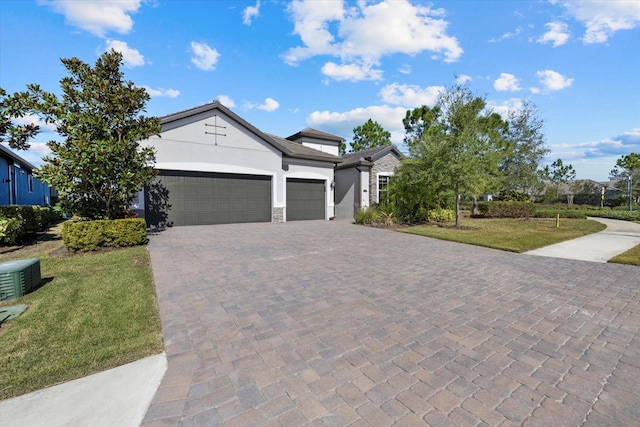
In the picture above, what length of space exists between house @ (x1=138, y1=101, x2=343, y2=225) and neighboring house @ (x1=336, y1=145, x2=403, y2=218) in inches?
94.8

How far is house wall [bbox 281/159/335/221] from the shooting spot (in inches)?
645

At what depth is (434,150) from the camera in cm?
1338

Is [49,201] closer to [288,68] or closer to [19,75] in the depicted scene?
[19,75]

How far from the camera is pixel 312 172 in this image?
17344 millimetres

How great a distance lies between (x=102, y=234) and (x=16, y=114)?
4.16m

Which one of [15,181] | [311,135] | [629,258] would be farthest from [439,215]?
[15,181]

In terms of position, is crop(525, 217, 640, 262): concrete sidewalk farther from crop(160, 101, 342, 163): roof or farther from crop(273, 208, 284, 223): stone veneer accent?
crop(160, 101, 342, 163): roof

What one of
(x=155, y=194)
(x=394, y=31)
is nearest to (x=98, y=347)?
(x=155, y=194)

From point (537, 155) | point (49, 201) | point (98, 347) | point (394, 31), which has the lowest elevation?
point (98, 347)

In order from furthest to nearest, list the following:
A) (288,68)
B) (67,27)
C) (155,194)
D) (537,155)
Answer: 1. (537,155)
2. (288,68)
3. (155,194)
4. (67,27)

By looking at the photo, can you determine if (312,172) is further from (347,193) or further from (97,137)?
(97,137)

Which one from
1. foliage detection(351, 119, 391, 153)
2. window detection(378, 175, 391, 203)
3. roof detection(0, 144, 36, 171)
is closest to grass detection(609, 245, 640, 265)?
window detection(378, 175, 391, 203)

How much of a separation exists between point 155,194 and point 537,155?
29.2m

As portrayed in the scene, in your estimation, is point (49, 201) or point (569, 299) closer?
point (569, 299)
